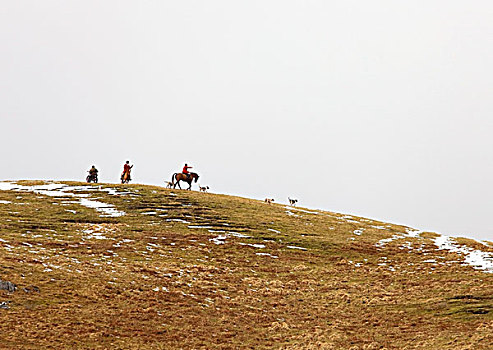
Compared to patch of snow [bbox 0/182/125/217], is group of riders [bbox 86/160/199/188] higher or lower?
higher

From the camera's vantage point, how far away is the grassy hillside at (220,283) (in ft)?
72.3

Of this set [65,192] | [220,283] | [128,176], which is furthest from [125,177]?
[220,283]

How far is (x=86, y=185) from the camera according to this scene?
63344 mm

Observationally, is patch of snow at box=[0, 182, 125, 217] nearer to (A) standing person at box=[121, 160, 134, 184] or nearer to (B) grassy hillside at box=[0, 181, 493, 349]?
(B) grassy hillside at box=[0, 181, 493, 349]

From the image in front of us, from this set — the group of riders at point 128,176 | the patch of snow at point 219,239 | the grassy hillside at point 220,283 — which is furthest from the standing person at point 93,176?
the patch of snow at point 219,239

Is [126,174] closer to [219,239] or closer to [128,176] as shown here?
[128,176]

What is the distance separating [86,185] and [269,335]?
4594 cm

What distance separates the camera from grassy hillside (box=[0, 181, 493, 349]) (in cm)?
2203

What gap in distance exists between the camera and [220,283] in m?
31.1

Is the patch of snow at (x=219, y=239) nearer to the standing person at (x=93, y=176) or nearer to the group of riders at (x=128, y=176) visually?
the group of riders at (x=128, y=176)

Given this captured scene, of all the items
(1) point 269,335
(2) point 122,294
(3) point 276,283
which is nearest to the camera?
(1) point 269,335

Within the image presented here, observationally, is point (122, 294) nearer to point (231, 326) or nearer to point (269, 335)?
point (231, 326)

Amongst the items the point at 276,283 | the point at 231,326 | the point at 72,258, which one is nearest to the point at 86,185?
the point at 72,258

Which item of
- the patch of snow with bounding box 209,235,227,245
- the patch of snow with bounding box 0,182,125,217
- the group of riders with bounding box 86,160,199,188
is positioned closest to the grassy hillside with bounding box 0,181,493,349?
the patch of snow with bounding box 209,235,227,245
